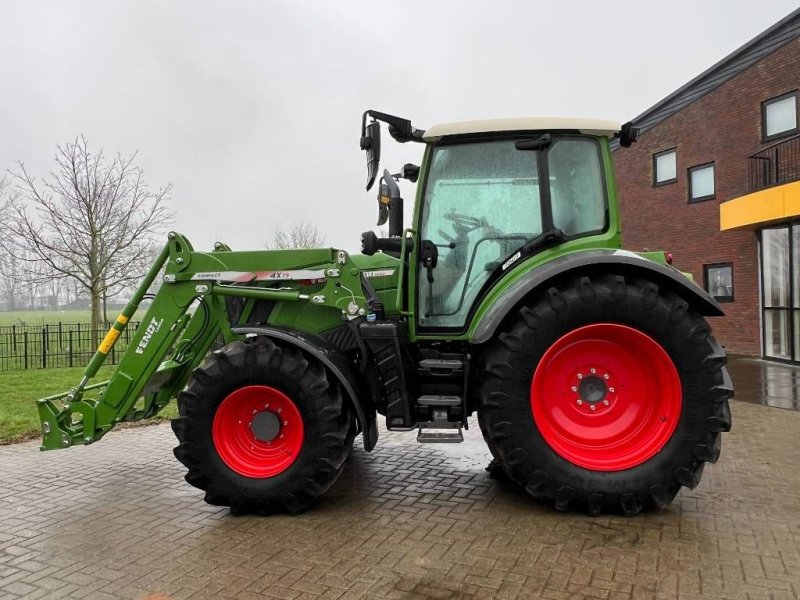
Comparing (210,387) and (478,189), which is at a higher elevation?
(478,189)

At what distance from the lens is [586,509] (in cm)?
387

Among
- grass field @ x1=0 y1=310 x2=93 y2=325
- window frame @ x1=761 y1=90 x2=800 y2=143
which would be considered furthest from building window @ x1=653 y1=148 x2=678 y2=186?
grass field @ x1=0 y1=310 x2=93 y2=325

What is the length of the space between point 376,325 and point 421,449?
1.94 meters

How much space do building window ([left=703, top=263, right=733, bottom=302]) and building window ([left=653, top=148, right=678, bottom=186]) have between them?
287 cm

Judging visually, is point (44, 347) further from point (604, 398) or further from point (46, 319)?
point (46, 319)

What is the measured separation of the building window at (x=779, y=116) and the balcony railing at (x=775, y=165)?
0.48 m

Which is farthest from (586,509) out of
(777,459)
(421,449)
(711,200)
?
(711,200)

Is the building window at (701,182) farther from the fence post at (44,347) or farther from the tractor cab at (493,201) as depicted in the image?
the fence post at (44,347)

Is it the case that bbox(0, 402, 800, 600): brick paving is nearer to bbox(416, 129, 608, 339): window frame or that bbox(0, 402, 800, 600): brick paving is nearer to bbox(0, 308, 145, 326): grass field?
bbox(416, 129, 608, 339): window frame

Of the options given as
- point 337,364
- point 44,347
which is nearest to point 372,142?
point 337,364

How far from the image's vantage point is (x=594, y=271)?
157 inches

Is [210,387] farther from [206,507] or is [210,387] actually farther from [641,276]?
[641,276]

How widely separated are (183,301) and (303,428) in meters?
1.30

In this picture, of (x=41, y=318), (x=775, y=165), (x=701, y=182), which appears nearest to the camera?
(x=775, y=165)
